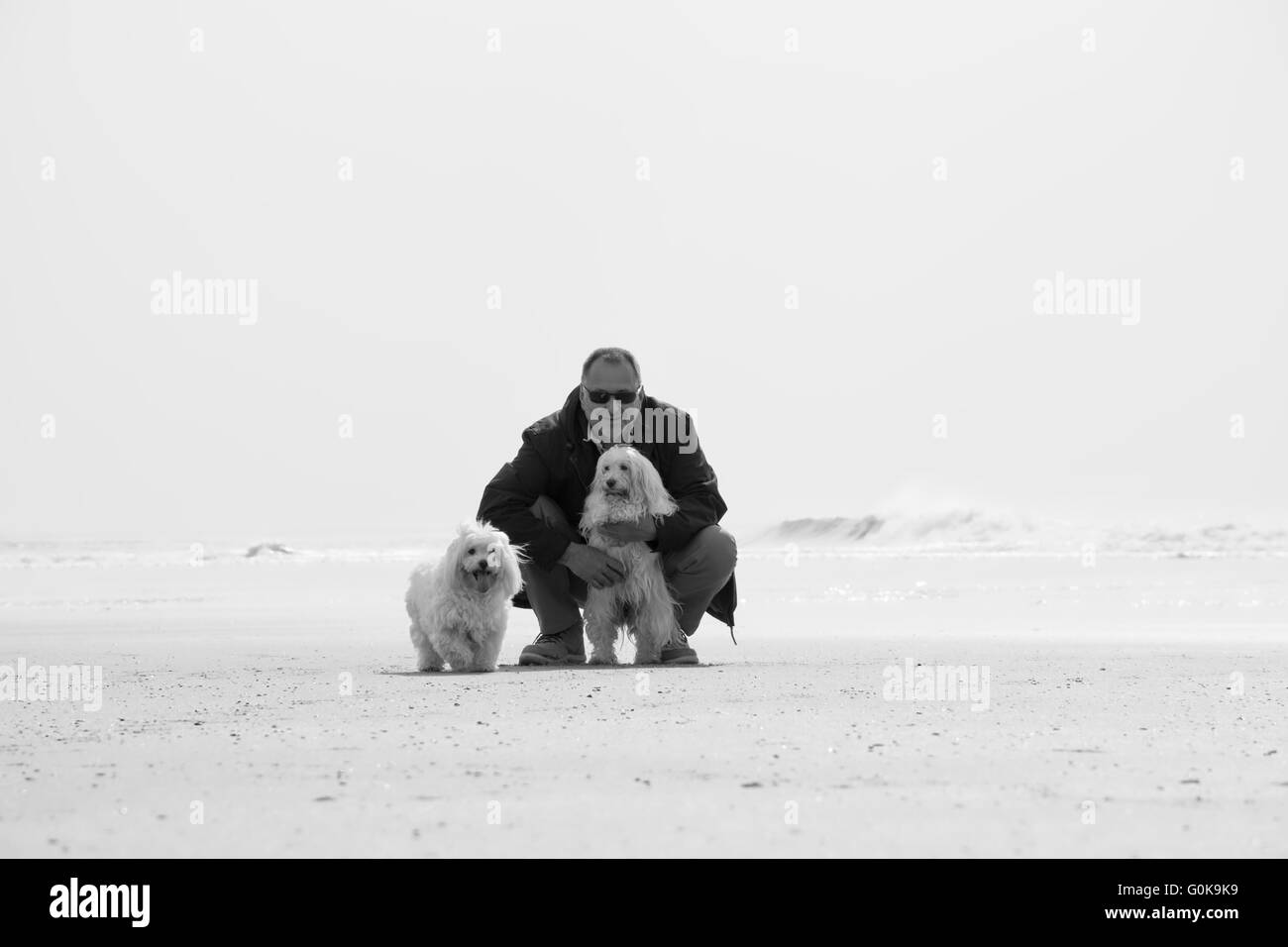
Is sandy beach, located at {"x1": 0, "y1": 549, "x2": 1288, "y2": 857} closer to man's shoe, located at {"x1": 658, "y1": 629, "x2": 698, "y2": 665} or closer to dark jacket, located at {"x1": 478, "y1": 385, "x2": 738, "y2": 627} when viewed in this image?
man's shoe, located at {"x1": 658, "y1": 629, "x2": 698, "y2": 665}

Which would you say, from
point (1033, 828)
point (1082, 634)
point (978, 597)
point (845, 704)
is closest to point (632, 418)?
point (845, 704)

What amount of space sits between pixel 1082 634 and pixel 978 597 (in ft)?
13.0

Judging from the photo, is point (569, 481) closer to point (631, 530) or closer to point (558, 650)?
point (631, 530)

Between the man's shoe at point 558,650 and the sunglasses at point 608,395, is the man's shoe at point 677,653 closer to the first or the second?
the man's shoe at point 558,650

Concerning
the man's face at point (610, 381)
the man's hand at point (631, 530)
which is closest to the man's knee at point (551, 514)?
the man's hand at point (631, 530)

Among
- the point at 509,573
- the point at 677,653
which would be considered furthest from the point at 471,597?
the point at 677,653

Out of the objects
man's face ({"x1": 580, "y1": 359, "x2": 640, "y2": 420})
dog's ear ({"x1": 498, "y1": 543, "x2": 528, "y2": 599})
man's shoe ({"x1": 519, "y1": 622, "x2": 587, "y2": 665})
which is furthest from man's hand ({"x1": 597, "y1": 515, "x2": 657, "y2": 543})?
man's shoe ({"x1": 519, "y1": 622, "x2": 587, "y2": 665})

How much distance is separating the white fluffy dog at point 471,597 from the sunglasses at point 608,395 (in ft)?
2.45

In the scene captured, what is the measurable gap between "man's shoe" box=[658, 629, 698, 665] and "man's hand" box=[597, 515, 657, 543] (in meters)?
0.53

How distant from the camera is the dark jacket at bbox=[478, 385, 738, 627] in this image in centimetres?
655

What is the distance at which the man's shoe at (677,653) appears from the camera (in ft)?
21.6

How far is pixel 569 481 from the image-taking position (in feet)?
22.0

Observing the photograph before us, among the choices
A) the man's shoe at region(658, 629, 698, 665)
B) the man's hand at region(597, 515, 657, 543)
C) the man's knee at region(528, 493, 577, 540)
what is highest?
the man's knee at region(528, 493, 577, 540)

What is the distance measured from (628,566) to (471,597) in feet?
2.35
